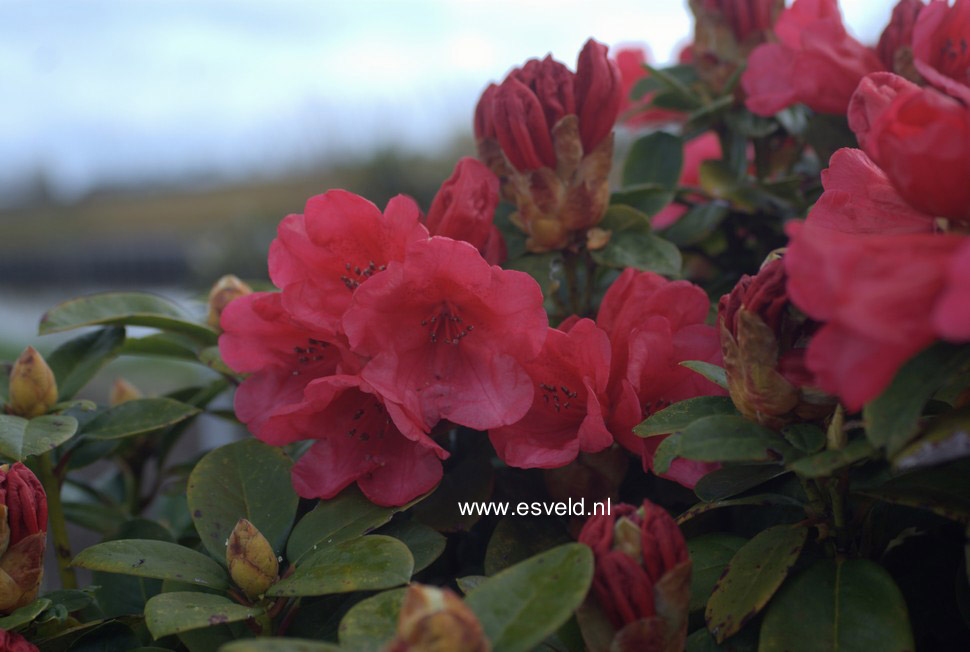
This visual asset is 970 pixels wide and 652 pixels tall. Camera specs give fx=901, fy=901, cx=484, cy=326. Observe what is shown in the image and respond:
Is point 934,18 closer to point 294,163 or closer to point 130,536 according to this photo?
point 130,536

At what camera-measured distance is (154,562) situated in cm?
61

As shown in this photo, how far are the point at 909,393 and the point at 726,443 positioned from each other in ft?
0.36

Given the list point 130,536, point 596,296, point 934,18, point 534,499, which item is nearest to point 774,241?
point 596,296

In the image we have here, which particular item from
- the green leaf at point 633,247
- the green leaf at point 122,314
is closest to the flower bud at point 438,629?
the green leaf at point 633,247

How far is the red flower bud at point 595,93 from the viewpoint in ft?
2.57

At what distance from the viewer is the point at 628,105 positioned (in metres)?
1.27

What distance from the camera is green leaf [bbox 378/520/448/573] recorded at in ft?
2.07

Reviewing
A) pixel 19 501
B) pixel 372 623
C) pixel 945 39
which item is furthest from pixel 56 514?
pixel 945 39

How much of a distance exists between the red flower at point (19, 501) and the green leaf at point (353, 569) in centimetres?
17

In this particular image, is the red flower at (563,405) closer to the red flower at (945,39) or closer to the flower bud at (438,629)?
the flower bud at (438,629)

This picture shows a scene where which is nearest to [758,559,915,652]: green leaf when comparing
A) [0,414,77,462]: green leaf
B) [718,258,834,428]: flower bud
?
[718,258,834,428]: flower bud

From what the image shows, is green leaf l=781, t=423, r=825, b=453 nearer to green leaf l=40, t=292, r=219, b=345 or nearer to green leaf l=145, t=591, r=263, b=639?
green leaf l=145, t=591, r=263, b=639

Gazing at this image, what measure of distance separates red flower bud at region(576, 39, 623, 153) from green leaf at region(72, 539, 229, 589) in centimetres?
47

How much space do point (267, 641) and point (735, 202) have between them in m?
0.71
